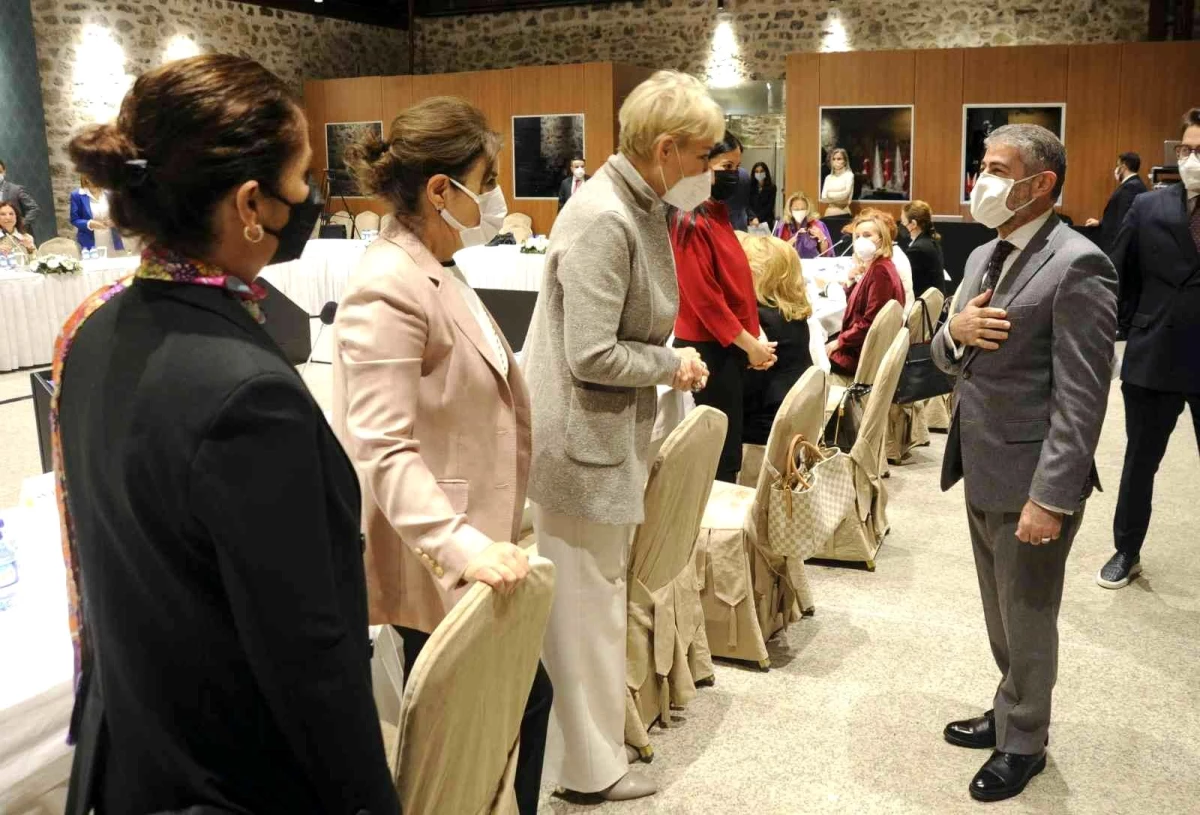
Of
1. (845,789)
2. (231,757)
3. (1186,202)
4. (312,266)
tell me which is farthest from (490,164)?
(312,266)

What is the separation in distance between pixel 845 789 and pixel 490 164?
5.88ft

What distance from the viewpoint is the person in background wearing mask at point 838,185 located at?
12.2m

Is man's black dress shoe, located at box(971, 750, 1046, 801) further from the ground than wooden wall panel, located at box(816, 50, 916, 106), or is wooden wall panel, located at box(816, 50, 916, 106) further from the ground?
wooden wall panel, located at box(816, 50, 916, 106)

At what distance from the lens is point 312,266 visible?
396 inches

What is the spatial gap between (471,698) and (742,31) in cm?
1427

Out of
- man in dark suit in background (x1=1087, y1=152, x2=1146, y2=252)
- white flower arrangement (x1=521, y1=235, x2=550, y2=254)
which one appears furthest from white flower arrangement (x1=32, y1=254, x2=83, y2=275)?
man in dark suit in background (x1=1087, y1=152, x2=1146, y2=252)

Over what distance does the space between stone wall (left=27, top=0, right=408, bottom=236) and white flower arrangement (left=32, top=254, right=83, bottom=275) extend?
128 inches

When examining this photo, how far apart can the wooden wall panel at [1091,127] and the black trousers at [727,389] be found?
31.2 feet

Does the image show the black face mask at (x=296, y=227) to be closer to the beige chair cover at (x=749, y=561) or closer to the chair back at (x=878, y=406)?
the beige chair cover at (x=749, y=561)

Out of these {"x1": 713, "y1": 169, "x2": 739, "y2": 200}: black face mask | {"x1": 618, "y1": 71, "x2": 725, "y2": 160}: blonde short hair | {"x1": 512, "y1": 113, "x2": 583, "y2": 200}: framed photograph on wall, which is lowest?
{"x1": 713, "y1": 169, "x2": 739, "y2": 200}: black face mask

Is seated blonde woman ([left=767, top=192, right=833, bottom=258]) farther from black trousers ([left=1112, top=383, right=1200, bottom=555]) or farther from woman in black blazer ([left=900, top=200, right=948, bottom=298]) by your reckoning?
black trousers ([left=1112, top=383, right=1200, bottom=555])

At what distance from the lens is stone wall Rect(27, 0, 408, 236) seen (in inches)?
496

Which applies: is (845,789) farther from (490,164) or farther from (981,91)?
(981,91)

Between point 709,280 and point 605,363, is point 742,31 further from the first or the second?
point 605,363
